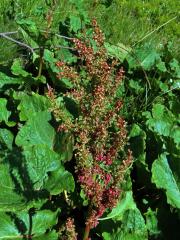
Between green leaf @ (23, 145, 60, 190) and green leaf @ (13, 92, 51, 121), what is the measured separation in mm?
408

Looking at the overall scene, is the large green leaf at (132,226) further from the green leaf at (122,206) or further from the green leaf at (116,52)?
the green leaf at (116,52)

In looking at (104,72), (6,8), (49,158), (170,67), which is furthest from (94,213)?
(6,8)

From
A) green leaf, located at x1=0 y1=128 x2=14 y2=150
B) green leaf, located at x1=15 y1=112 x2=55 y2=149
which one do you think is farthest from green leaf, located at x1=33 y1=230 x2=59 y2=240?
green leaf, located at x1=0 y1=128 x2=14 y2=150

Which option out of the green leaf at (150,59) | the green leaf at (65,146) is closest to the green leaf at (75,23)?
the green leaf at (150,59)

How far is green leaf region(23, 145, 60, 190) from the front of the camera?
A: 9.18 feet

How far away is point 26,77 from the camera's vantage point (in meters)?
3.50

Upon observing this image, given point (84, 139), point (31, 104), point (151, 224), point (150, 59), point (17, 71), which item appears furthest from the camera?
point (150, 59)

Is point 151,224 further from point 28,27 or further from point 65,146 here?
point 28,27

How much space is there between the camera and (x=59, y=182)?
2.68 m

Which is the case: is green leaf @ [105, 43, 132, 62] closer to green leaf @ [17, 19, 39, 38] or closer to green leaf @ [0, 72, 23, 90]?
green leaf @ [17, 19, 39, 38]

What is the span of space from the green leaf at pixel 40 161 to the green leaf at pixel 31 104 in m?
0.41

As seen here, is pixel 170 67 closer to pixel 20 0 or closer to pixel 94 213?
pixel 20 0

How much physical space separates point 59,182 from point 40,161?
20cm

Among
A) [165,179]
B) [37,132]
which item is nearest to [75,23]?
[37,132]
